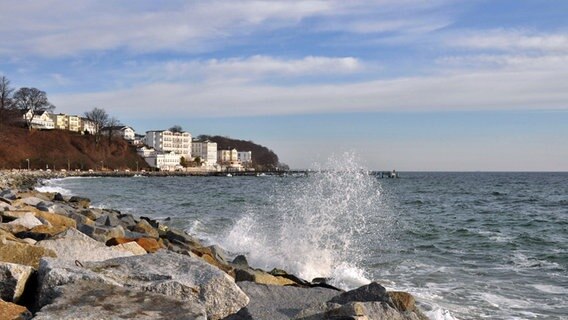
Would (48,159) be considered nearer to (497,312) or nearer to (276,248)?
(276,248)

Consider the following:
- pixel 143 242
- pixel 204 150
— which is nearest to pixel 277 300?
pixel 143 242

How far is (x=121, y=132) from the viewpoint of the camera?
16425 cm

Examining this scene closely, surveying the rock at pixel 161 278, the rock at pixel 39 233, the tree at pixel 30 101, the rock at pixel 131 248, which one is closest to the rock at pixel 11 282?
the rock at pixel 161 278

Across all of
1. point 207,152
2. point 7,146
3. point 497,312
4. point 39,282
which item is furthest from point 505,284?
point 207,152

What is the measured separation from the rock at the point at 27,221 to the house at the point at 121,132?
137 m

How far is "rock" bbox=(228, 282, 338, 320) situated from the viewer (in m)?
5.57

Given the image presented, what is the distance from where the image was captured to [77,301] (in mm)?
4645

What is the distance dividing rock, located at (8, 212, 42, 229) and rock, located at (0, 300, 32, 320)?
17.6 feet

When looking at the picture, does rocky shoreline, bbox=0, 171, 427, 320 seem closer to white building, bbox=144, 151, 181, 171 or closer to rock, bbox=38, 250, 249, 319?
rock, bbox=38, 250, 249, 319

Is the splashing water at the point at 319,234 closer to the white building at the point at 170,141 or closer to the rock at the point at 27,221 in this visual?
the rock at the point at 27,221

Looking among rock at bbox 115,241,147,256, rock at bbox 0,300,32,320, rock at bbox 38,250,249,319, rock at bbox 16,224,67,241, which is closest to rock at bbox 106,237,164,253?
rock at bbox 16,224,67,241

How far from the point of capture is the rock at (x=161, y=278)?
5059 millimetres

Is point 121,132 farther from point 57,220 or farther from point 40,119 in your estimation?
point 57,220

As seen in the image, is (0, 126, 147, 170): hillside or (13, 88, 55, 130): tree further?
(13, 88, 55, 130): tree
